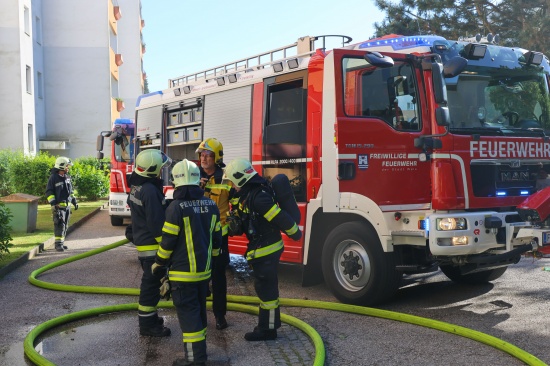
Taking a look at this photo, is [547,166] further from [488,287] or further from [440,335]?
[440,335]

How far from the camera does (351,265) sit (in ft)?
23.8

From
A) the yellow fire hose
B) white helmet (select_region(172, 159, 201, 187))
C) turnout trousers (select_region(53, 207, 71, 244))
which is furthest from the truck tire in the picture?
turnout trousers (select_region(53, 207, 71, 244))

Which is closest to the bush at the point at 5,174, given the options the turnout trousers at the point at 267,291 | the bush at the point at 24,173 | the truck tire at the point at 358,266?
the bush at the point at 24,173

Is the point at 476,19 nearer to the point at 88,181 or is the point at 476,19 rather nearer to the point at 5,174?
the point at 88,181

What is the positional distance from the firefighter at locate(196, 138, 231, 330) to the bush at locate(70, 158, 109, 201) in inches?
794

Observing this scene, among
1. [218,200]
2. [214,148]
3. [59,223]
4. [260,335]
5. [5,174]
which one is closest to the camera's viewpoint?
[260,335]

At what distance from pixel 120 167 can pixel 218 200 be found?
10.6m

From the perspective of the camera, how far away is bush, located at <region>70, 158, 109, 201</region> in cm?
2656

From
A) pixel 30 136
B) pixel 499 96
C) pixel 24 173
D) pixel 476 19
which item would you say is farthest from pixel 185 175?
pixel 30 136

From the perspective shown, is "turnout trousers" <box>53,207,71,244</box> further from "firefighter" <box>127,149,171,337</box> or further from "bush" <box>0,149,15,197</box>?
"bush" <box>0,149,15,197</box>

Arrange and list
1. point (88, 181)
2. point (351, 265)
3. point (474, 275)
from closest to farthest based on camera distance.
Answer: point (351, 265)
point (474, 275)
point (88, 181)

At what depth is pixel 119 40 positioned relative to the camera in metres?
58.4

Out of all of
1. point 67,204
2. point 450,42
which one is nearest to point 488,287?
point 450,42

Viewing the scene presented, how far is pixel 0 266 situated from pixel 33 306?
107 inches
